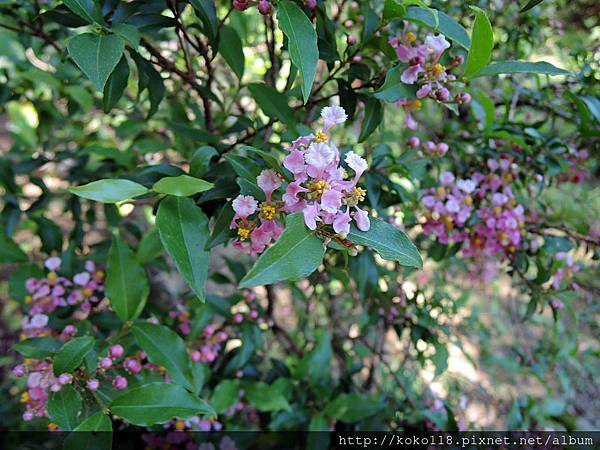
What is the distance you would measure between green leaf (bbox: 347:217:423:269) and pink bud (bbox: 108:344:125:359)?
18.0 inches

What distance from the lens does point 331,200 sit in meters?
0.54

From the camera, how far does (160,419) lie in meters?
0.67

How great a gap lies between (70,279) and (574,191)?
1493 mm

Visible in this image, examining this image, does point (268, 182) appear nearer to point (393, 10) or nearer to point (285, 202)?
point (285, 202)

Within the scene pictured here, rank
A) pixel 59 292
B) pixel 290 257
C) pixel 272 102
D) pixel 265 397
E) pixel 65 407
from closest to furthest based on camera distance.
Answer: pixel 290 257, pixel 65 407, pixel 272 102, pixel 59 292, pixel 265 397

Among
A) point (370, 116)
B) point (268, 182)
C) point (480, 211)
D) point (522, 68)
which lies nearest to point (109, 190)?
point (268, 182)

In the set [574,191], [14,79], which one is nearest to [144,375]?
[14,79]

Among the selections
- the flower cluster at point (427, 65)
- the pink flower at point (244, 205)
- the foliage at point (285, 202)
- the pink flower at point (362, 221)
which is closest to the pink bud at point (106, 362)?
the foliage at point (285, 202)

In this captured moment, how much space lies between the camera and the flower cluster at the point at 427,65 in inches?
28.4

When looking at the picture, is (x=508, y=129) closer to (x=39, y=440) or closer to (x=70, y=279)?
(x=70, y=279)

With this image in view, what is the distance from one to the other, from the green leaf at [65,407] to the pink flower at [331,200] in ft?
1.57

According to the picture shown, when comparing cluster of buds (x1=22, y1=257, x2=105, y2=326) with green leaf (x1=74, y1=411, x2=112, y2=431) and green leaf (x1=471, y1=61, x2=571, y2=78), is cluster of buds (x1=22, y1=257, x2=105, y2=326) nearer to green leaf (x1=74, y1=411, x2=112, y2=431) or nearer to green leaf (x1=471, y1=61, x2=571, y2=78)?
green leaf (x1=74, y1=411, x2=112, y2=431)

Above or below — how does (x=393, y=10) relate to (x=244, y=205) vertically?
above

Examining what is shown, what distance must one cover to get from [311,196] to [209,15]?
322 mm
